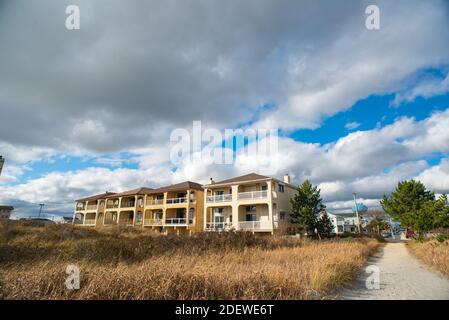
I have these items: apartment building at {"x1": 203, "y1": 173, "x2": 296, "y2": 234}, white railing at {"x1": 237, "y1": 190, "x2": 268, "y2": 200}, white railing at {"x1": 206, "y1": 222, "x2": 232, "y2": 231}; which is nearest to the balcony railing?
apartment building at {"x1": 203, "y1": 173, "x2": 296, "y2": 234}

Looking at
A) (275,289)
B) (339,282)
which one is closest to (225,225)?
(339,282)

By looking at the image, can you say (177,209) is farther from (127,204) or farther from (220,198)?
(127,204)

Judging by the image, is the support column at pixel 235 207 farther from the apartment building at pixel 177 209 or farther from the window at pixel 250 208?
the apartment building at pixel 177 209

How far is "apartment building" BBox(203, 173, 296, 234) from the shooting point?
1079 inches

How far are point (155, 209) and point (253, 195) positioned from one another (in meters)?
19.0

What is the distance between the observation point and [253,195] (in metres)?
28.7

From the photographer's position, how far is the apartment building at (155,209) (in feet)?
114

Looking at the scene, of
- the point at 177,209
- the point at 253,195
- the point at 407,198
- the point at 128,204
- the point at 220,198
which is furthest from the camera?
the point at 128,204

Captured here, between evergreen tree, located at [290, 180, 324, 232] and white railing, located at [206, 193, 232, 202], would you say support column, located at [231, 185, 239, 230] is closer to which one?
white railing, located at [206, 193, 232, 202]

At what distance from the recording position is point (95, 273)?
15.3ft

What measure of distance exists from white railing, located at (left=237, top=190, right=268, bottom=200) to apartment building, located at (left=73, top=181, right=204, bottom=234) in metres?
8.34

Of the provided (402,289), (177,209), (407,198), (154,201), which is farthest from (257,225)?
(407,198)
